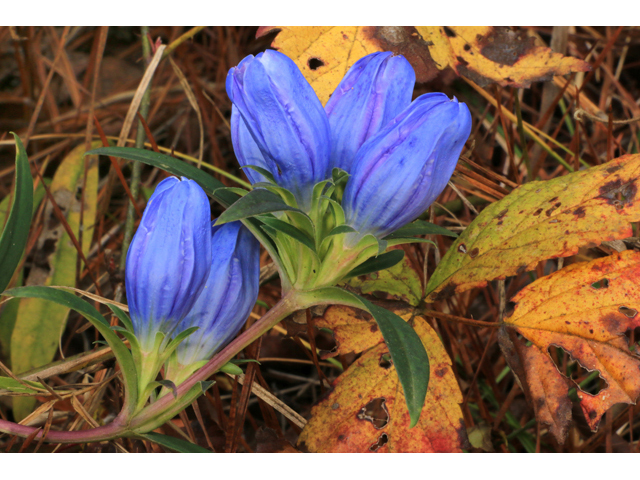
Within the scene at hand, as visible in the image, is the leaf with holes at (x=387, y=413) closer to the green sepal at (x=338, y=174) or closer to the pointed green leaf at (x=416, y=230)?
the pointed green leaf at (x=416, y=230)

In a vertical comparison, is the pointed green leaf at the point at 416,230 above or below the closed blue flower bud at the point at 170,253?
below

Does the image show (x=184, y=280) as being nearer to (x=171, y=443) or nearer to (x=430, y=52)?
(x=171, y=443)

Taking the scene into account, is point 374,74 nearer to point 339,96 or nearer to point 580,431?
point 339,96

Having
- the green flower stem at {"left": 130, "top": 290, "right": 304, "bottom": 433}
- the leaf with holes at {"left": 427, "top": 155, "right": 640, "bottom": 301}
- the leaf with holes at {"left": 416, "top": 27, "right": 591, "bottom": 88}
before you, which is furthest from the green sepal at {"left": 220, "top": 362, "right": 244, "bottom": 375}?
the leaf with holes at {"left": 416, "top": 27, "right": 591, "bottom": 88}

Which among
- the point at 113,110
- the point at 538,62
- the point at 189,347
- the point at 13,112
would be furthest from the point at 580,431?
the point at 13,112

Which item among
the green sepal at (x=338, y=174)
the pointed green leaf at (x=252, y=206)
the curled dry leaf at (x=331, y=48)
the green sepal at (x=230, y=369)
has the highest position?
the curled dry leaf at (x=331, y=48)

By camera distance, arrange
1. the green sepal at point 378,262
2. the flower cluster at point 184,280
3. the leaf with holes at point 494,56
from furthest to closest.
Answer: the leaf with holes at point 494,56, the green sepal at point 378,262, the flower cluster at point 184,280

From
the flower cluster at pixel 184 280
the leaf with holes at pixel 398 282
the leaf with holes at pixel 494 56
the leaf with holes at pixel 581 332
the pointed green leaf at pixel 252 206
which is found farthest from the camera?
the leaf with holes at pixel 494 56

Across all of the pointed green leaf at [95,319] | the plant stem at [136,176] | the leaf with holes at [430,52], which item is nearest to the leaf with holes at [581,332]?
the leaf with holes at [430,52]
